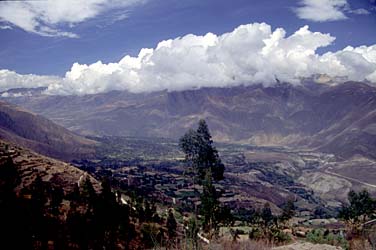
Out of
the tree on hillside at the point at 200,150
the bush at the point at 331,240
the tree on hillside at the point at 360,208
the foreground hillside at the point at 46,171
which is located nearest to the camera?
the bush at the point at 331,240

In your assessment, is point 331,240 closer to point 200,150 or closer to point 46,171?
point 200,150

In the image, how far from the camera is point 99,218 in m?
34.9

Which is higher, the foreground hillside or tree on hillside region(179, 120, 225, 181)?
tree on hillside region(179, 120, 225, 181)

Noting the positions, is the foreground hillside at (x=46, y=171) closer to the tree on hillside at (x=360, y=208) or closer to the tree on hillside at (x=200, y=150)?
the tree on hillside at (x=200, y=150)

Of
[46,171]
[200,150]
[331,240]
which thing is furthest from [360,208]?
[46,171]

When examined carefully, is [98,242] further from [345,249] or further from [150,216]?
[345,249]

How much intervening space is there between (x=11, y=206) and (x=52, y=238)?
7.66m

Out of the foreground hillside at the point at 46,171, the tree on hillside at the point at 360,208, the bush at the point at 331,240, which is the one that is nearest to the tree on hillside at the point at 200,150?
the bush at the point at 331,240

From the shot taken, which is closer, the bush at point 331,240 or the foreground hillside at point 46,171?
the bush at point 331,240

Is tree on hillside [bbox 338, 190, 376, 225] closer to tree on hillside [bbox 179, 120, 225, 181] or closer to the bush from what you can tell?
tree on hillside [bbox 179, 120, 225, 181]

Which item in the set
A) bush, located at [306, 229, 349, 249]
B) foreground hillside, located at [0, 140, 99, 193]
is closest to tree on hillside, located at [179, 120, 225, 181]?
bush, located at [306, 229, 349, 249]

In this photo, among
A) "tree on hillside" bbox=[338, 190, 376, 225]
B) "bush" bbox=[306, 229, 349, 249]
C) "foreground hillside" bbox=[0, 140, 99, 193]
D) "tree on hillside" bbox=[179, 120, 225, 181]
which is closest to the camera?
"bush" bbox=[306, 229, 349, 249]

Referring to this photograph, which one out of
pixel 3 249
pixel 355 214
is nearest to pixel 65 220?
pixel 3 249

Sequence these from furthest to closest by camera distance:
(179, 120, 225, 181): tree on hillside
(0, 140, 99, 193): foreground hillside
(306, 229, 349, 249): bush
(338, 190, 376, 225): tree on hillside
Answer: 1. (0, 140, 99, 193): foreground hillside
2. (338, 190, 376, 225): tree on hillside
3. (179, 120, 225, 181): tree on hillside
4. (306, 229, 349, 249): bush
